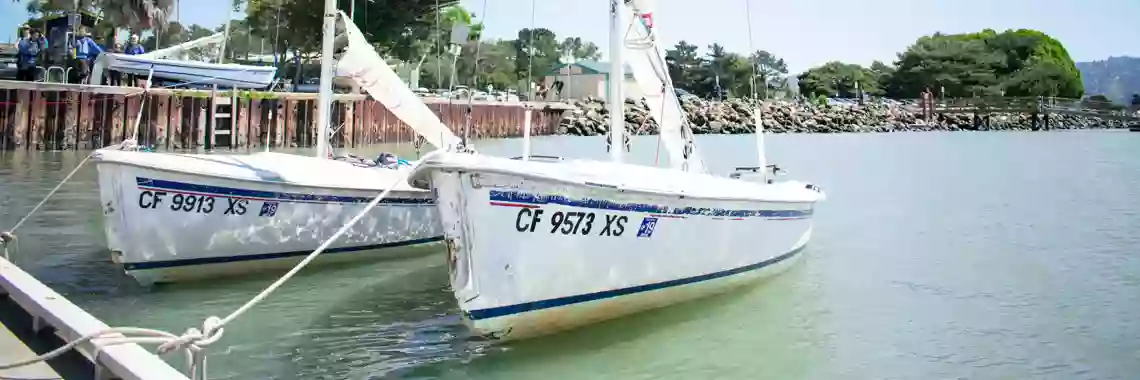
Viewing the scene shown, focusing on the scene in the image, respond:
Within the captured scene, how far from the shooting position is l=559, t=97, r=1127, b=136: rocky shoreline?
227 ft

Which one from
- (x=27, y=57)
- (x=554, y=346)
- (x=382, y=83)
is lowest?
(x=554, y=346)

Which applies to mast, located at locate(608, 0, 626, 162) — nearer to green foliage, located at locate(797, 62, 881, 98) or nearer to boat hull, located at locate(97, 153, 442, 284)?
boat hull, located at locate(97, 153, 442, 284)

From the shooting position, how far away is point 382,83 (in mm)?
13469

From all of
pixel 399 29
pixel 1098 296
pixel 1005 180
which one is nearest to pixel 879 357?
pixel 1098 296

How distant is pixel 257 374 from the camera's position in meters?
8.28

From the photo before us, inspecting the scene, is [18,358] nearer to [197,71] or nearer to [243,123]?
[197,71]

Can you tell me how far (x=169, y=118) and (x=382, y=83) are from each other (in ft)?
67.0

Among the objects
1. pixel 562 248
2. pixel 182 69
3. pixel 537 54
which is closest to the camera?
pixel 562 248

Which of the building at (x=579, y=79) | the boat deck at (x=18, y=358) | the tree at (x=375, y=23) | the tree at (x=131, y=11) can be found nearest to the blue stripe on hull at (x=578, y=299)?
the boat deck at (x=18, y=358)

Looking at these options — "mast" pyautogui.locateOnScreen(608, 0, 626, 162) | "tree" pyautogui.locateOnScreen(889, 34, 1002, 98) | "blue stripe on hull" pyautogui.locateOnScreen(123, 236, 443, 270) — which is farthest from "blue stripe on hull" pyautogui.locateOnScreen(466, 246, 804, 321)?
"tree" pyautogui.locateOnScreen(889, 34, 1002, 98)

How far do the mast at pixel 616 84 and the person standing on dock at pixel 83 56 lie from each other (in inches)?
1000

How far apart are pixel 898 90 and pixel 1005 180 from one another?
292 ft

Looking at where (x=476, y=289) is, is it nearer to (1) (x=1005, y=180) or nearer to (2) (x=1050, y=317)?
(2) (x=1050, y=317)

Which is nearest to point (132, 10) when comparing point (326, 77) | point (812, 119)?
point (326, 77)
